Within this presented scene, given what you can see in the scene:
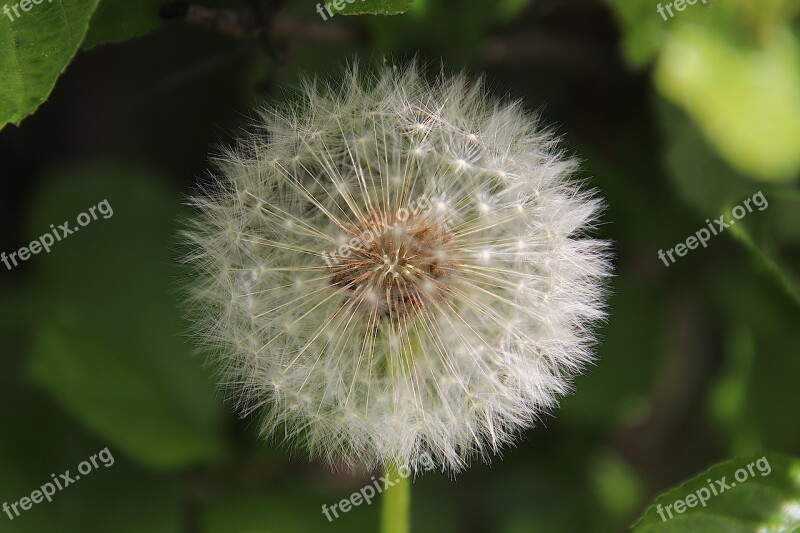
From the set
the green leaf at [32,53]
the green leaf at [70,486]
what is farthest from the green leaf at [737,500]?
the green leaf at [32,53]

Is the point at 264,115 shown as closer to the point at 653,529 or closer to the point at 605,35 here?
the point at 653,529

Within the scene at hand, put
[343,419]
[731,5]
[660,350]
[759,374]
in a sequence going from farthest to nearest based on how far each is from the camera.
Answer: [660,350]
[759,374]
[731,5]
[343,419]

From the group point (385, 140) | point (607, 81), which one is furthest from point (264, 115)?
point (607, 81)

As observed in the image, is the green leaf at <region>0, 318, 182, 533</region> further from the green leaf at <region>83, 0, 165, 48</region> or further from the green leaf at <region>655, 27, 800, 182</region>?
the green leaf at <region>655, 27, 800, 182</region>

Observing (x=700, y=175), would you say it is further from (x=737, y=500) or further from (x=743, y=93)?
(x=737, y=500)

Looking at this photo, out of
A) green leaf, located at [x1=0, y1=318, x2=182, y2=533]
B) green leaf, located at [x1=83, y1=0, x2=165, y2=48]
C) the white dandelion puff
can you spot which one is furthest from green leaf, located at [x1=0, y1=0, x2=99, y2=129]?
green leaf, located at [x1=0, y1=318, x2=182, y2=533]

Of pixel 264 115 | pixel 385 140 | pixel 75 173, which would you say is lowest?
pixel 385 140

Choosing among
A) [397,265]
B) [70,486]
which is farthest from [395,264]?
[70,486]
